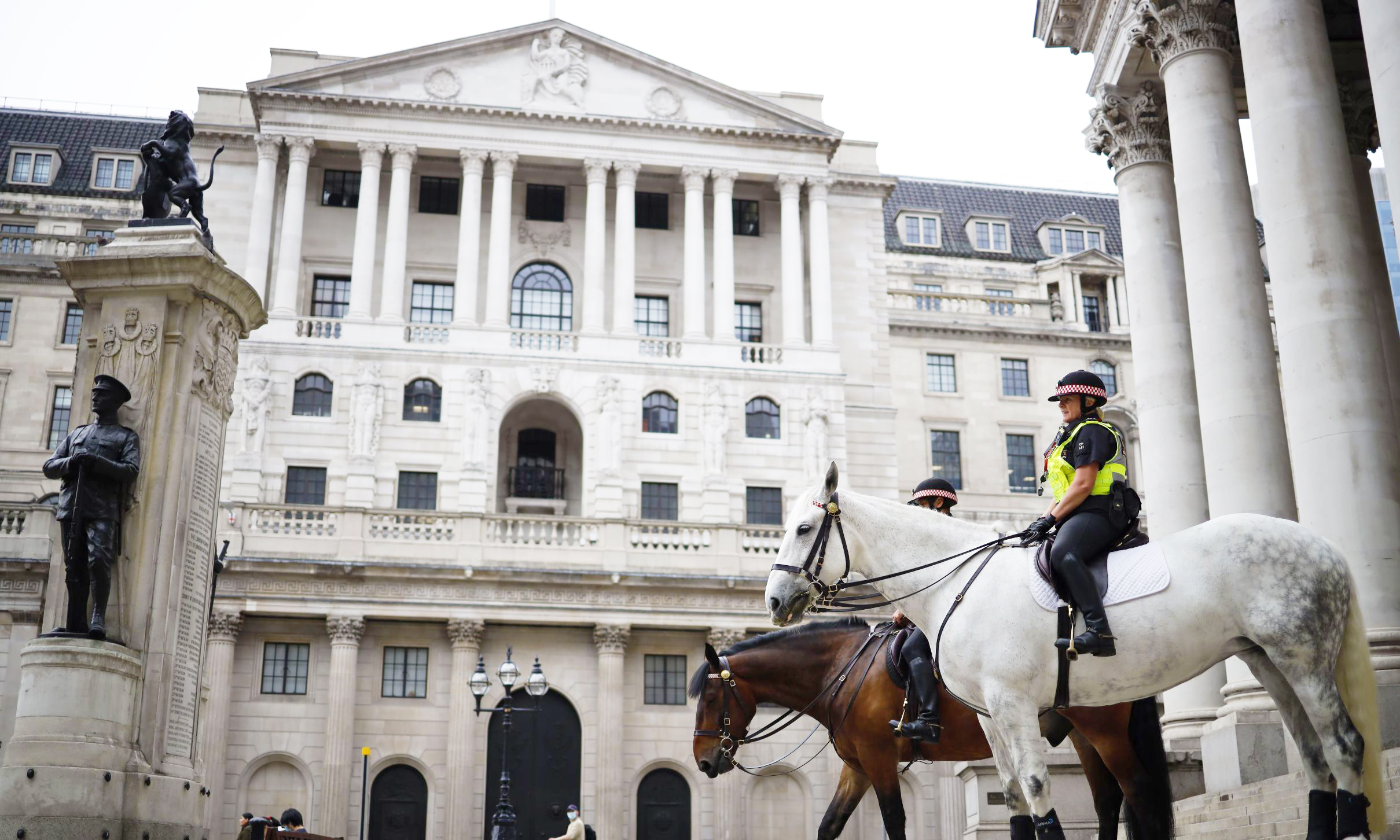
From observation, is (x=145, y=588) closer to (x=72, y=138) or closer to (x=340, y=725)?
(x=340, y=725)

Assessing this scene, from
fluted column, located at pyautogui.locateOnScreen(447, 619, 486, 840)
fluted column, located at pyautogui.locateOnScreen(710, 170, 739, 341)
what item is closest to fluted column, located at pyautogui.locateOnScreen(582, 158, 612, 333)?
fluted column, located at pyautogui.locateOnScreen(710, 170, 739, 341)

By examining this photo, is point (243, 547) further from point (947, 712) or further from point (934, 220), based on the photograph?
point (934, 220)

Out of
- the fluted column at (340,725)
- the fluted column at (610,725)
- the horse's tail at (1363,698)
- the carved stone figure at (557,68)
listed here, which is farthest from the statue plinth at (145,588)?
the carved stone figure at (557,68)

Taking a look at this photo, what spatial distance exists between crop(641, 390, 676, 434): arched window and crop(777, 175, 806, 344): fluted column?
5383 millimetres

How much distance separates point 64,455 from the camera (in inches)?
506

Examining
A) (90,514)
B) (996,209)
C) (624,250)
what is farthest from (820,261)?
(90,514)

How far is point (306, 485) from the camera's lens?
157 feet

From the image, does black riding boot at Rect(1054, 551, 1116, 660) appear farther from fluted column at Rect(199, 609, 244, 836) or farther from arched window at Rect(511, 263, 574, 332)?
arched window at Rect(511, 263, 574, 332)

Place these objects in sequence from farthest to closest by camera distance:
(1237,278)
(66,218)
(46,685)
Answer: (66,218), (1237,278), (46,685)

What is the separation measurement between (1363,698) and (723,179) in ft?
152

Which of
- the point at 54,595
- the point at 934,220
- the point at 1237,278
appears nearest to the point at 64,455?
the point at 54,595

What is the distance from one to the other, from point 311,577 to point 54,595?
30.6m

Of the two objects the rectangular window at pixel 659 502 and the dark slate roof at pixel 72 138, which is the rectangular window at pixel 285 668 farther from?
the dark slate roof at pixel 72 138

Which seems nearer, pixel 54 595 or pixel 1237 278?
pixel 54 595
